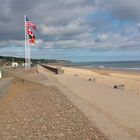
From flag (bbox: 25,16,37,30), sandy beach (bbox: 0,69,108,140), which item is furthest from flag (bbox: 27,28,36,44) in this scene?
sandy beach (bbox: 0,69,108,140)

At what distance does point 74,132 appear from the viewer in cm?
899

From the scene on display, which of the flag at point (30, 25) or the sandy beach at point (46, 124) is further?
the flag at point (30, 25)

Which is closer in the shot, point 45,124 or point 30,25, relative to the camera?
point 45,124

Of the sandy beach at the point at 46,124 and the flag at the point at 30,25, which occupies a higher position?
the flag at the point at 30,25

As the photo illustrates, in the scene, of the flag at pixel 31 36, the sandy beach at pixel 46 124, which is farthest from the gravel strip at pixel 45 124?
the flag at pixel 31 36

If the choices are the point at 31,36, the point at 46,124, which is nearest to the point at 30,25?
the point at 31,36

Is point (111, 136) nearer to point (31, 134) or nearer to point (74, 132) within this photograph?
point (74, 132)

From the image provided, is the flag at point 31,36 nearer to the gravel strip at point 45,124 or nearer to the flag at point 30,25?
the flag at point 30,25

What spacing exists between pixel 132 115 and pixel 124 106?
2.35 meters

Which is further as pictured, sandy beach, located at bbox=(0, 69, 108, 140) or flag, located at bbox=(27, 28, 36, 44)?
flag, located at bbox=(27, 28, 36, 44)

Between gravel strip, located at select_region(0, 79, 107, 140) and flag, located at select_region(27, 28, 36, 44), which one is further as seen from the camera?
flag, located at select_region(27, 28, 36, 44)

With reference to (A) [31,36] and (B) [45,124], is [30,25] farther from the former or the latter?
(B) [45,124]

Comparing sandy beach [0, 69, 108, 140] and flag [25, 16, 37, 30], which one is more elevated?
flag [25, 16, 37, 30]

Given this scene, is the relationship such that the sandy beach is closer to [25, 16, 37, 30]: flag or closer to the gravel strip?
the gravel strip
